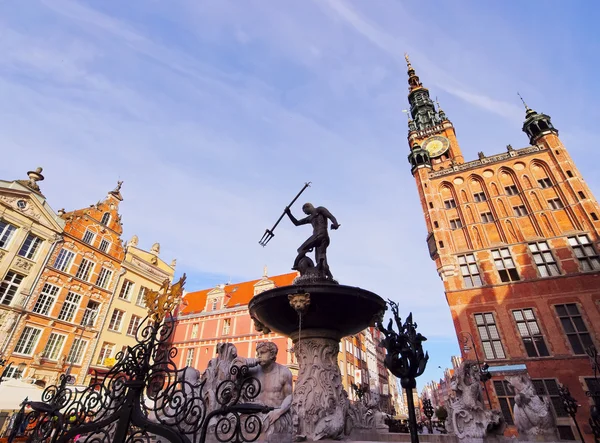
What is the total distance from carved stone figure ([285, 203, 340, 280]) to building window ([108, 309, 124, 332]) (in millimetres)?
24450

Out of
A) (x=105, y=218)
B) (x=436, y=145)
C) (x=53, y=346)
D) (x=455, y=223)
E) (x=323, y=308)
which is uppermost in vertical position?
A: (x=436, y=145)

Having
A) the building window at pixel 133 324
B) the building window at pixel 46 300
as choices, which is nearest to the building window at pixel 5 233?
the building window at pixel 46 300

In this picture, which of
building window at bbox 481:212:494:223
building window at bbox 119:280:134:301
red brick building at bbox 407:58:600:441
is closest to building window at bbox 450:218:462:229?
red brick building at bbox 407:58:600:441

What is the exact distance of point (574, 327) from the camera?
17.8m

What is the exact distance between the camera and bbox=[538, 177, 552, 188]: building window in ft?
75.5

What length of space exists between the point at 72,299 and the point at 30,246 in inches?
185

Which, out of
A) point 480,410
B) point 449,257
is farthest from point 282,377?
point 449,257

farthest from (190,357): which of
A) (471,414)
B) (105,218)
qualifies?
(471,414)

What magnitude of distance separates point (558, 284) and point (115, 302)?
1275 inches

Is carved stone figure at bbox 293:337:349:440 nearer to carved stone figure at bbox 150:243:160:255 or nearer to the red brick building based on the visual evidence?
the red brick building

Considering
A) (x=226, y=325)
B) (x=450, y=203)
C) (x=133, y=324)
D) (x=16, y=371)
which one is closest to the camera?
(x=16, y=371)

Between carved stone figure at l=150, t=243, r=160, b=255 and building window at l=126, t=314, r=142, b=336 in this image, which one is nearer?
building window at l=126, t=314, r=142, b=336

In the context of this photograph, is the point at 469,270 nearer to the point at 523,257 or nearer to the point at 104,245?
the point at 523,257

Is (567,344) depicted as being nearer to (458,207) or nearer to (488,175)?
(458,207)
